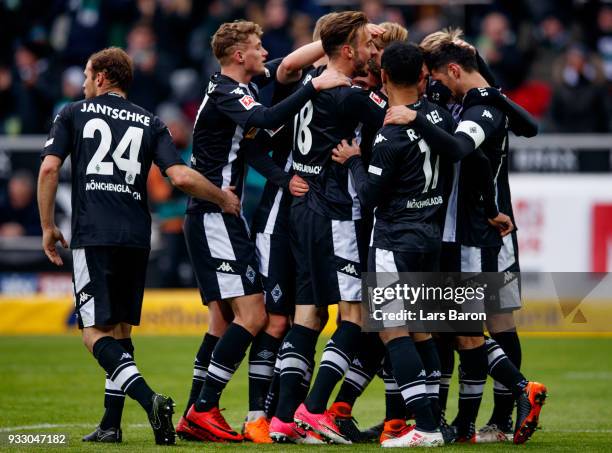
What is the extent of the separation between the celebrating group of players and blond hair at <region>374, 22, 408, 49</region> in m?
0.01

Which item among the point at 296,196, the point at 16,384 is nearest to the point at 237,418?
the point at 296,196

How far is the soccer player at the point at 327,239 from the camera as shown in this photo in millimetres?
7871

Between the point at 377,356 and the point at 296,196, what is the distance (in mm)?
1323

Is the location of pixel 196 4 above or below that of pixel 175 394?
above

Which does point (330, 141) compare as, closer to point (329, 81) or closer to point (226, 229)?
point (329, 81)

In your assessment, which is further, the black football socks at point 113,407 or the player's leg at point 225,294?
the player's leg at point 225,294

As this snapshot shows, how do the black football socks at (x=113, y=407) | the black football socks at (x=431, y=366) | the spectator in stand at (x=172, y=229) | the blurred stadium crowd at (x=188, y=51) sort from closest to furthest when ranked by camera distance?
1. the black football socks at (x=431, y=366)
2. the black football socks at (x=113, y=407)
3. the spectator in stand at (x=172, y=229)
4. the blurred stadium crowd at (x=188, y=51)

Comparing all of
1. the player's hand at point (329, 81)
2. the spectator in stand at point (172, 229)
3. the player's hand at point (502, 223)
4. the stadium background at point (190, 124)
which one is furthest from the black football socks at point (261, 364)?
the spectator in stand at point (172, 229)

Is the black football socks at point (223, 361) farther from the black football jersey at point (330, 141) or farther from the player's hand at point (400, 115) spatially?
the player's hand at point (400, 115)

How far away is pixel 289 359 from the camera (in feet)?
26.5

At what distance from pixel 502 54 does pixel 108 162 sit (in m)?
11.3

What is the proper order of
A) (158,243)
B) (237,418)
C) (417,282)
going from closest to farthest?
(417,282) < (237,418) < (158,243)

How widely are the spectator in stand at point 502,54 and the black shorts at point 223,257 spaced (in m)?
10.2

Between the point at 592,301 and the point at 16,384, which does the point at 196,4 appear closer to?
the point at 16,384
